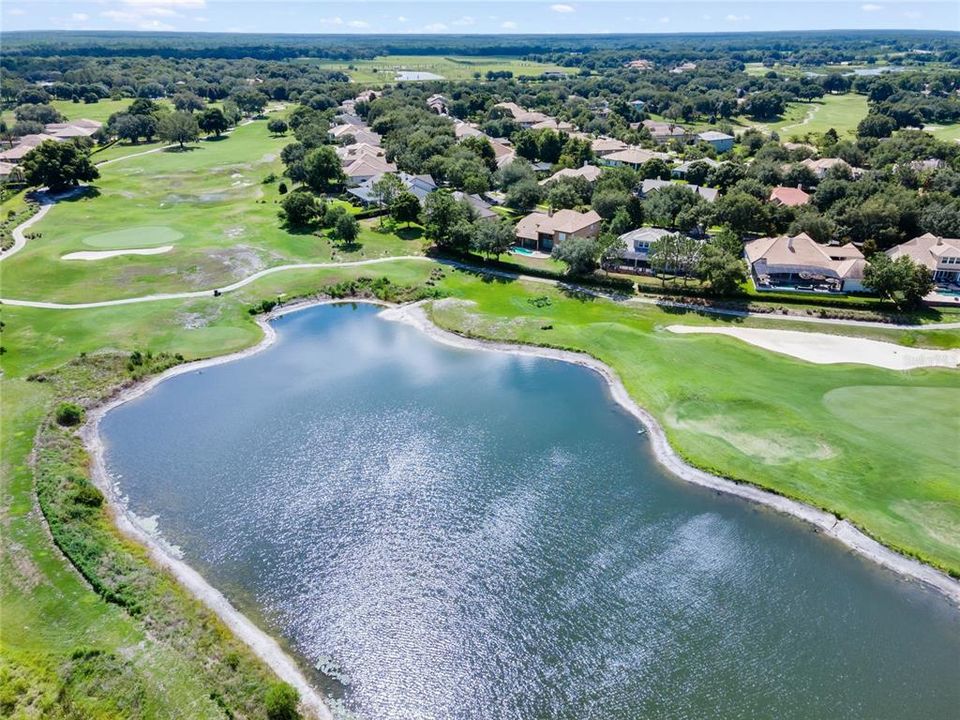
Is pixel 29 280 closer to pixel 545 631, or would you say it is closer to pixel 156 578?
pixel 156 578

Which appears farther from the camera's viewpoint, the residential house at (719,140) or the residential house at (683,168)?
the residential house at (719,140)

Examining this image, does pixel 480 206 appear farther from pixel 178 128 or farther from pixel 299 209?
pixel 178 128

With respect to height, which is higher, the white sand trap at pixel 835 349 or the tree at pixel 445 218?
the tree at pixel 445 218

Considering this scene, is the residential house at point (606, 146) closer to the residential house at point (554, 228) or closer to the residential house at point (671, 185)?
the residential house at point (671, 185)

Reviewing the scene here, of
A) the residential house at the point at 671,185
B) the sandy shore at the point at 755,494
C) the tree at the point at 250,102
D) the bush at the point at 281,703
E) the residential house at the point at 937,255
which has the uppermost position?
the tree at the point at 250,102

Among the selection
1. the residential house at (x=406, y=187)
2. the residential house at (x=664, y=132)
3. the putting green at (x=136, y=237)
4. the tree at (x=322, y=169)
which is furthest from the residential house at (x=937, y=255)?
the putting green at (x=136, y=237)

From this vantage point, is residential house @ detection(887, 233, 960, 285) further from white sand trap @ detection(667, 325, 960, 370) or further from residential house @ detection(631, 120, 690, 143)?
residential house @ detection(631, 120, 690, 143)

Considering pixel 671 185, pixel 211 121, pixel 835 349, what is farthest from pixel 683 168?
pixel 211 121
